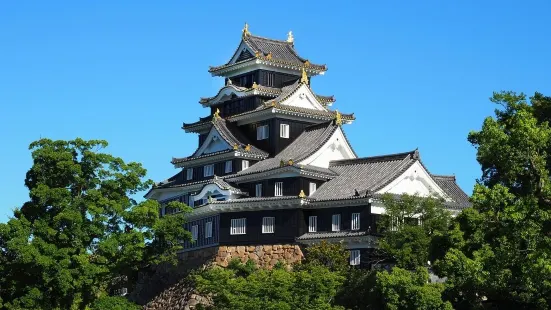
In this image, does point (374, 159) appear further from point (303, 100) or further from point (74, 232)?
point (74, 232)

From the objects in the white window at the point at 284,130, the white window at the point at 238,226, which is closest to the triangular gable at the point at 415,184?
the white window at the point at 238,226

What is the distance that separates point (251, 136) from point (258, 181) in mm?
5988

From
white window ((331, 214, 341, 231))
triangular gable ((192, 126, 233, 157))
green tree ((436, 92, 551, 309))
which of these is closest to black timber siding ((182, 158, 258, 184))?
triangular gable ((192, 126, 233, 157))

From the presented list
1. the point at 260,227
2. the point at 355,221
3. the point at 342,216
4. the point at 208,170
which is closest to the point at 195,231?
the point at 208,170

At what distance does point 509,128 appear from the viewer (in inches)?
1615

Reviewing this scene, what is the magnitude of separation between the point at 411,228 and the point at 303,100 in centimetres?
1690

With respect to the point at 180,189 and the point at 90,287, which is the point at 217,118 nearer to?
the point at 180,189

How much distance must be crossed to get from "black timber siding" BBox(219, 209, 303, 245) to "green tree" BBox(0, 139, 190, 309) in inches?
198

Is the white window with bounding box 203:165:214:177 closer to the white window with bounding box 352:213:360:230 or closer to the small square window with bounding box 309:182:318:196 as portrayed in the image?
the small square window with bounding box 309:182:318:196

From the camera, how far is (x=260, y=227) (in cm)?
6222

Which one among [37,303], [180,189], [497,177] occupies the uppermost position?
[180,189]

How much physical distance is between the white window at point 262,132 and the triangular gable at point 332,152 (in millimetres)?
5035

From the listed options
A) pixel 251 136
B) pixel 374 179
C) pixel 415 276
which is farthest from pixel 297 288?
pixel 251 136

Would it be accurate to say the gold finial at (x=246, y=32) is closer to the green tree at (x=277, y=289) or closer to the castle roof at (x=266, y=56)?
the castle roof at (x=266, y=56)
